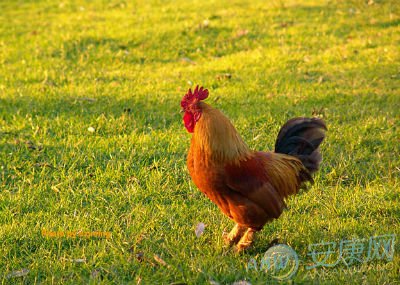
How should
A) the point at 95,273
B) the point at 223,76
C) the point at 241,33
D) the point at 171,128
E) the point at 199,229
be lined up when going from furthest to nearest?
the point at 241,33 → the point at 223,76 → the point at 171,128 → the point at 199,229 → the point at 95,273

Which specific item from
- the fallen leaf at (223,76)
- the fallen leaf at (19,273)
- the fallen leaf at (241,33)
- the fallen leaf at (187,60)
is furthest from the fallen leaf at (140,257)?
the fallen leaf at (241,33)

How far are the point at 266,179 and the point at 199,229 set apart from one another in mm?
743

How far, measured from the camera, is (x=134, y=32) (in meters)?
10.2

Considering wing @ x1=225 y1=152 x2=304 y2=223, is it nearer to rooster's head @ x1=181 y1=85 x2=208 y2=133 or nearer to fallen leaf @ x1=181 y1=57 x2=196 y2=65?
rooster's head @ x1=181 y1=85 x2=208 y2=133

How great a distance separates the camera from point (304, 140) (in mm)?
4316

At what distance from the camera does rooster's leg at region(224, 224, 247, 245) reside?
4.14 metres

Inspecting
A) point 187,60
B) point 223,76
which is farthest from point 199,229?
point 187,60

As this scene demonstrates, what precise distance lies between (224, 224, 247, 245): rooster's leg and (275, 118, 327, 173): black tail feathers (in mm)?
721

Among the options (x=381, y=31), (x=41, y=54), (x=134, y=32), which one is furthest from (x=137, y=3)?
(x=381, y=31)

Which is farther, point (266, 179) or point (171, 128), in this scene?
point (171, 128)

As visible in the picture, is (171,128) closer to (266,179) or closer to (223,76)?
(223,76)

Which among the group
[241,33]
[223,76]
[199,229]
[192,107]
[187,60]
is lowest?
[199,229]

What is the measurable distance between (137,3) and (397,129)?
8.44m

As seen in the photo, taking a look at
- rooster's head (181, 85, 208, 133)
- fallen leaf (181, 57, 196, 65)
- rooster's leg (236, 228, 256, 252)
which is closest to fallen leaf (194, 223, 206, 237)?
rooster's leg (236, 228, 256, 252)
